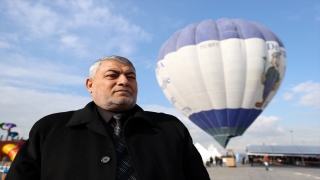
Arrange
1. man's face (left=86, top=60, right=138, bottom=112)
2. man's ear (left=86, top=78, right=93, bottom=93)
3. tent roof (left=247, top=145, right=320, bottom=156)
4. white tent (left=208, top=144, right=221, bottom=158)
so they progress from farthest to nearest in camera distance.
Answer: white tent (left=208, top=144, right=221, bottom=158) → tent roof (left=247, top=145, right=320, bottom=156) → man's ear (left=86, top=78, right=93, bottom=93) → man's face (left=86, top=60, right=138, bottom=112)

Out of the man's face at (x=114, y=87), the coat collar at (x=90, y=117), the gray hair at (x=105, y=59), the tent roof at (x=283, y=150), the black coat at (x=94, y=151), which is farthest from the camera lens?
→ the tent roof at (x=283, y=150)

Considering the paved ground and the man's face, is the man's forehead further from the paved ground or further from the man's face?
the paved ground

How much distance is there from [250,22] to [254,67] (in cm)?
494

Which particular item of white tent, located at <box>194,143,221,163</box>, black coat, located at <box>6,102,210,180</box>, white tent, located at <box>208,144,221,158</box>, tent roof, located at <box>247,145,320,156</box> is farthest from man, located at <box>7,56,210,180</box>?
white tent, located at <box>208,144,221,158</box>

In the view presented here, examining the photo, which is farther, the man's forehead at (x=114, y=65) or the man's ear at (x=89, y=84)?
the man's ear at (x=89, y=84)

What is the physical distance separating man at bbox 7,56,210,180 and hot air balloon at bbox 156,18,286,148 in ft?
61.7

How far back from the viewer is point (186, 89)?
21.5 m

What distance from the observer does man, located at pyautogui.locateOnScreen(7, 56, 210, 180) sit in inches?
61.3

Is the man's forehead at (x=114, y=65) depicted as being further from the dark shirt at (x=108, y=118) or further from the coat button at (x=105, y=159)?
the coat button at (x=105, y=159)

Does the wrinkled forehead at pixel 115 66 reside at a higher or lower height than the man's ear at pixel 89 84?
higher

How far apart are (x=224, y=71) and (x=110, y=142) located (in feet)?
64.3

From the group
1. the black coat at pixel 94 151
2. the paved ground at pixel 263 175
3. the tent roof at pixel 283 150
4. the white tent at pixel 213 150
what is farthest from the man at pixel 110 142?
the white tent at pixel 213 150

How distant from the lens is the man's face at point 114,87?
71.1 inches

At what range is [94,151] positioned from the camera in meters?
1.60
